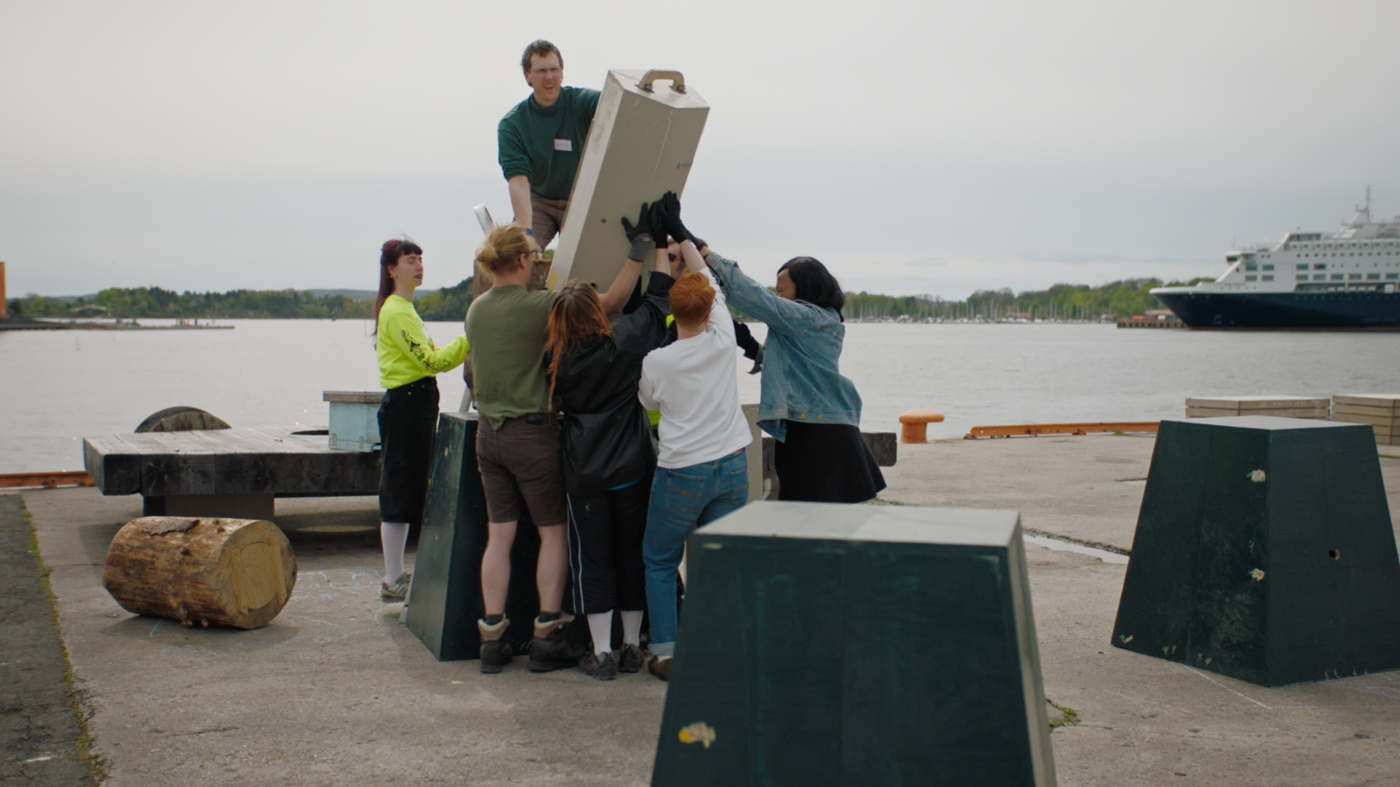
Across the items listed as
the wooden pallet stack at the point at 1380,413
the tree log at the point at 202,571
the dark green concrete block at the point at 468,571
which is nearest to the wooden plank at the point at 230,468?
the tree log at the point at 202,571

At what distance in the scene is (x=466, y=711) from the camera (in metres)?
3.73

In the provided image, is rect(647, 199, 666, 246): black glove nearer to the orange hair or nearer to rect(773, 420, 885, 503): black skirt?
the orange hair

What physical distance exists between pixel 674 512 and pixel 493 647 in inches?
40.1

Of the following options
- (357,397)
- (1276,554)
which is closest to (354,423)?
(357,397)

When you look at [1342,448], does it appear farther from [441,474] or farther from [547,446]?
[441,474]

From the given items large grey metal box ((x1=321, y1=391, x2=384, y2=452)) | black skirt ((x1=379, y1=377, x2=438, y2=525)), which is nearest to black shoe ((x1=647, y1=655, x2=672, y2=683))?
black skirt ((x1=379, y1=377, x2=438, y2=525))

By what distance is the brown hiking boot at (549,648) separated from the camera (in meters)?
4.24

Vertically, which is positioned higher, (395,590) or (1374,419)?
(1374,419)

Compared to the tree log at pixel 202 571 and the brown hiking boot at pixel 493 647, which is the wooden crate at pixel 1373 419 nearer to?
the brown hiking boot at pixel 493 647

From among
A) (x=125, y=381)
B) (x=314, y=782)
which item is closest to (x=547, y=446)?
(x=314, y=782)

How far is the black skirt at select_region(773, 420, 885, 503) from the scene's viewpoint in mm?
4297

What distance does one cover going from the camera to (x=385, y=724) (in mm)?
3582

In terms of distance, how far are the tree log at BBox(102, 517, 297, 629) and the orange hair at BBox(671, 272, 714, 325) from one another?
8.20 feet

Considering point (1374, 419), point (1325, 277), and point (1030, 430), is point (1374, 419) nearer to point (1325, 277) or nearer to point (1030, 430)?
point (1030, 430)
